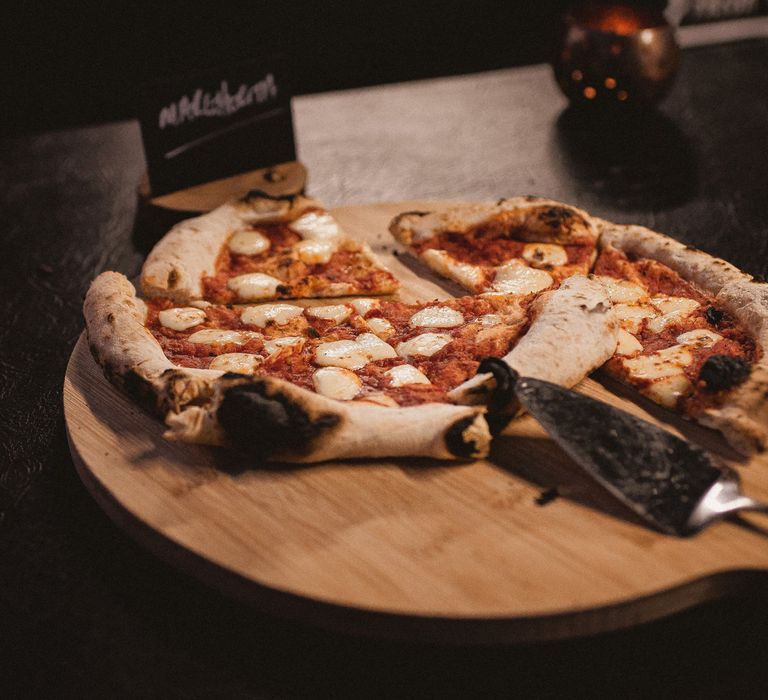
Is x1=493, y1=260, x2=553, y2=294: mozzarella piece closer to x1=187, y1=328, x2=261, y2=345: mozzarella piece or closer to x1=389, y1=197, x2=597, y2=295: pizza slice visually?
x1=389, y1=197, x2=597, y2=295: pizza slice

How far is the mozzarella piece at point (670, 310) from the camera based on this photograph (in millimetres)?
2844

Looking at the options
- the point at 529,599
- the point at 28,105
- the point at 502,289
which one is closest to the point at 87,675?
the point at 529,599

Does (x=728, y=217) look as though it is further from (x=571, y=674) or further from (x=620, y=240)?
(x=571, y=674)

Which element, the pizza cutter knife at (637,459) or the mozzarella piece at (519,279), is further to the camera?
the mozzarella piece at (519,279)

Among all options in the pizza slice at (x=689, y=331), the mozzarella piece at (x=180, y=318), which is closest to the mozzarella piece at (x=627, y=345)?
the pizza slice at (x=689, y=331)

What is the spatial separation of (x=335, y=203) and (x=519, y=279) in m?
1.30

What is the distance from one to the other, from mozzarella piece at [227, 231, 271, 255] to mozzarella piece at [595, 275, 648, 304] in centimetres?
128

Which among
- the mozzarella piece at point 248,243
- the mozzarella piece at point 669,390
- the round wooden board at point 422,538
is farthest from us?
the mozzarella piece at point 248,243

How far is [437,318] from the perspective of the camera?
2.96 meters

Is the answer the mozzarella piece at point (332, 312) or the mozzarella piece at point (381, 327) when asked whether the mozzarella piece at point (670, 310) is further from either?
the mozzarella piece at point (332, 312)

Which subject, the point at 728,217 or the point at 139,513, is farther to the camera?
the point at 728,217

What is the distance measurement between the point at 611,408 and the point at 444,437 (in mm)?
441

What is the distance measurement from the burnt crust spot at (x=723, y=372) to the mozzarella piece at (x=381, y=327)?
99cm

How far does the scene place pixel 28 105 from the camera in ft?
20.5
